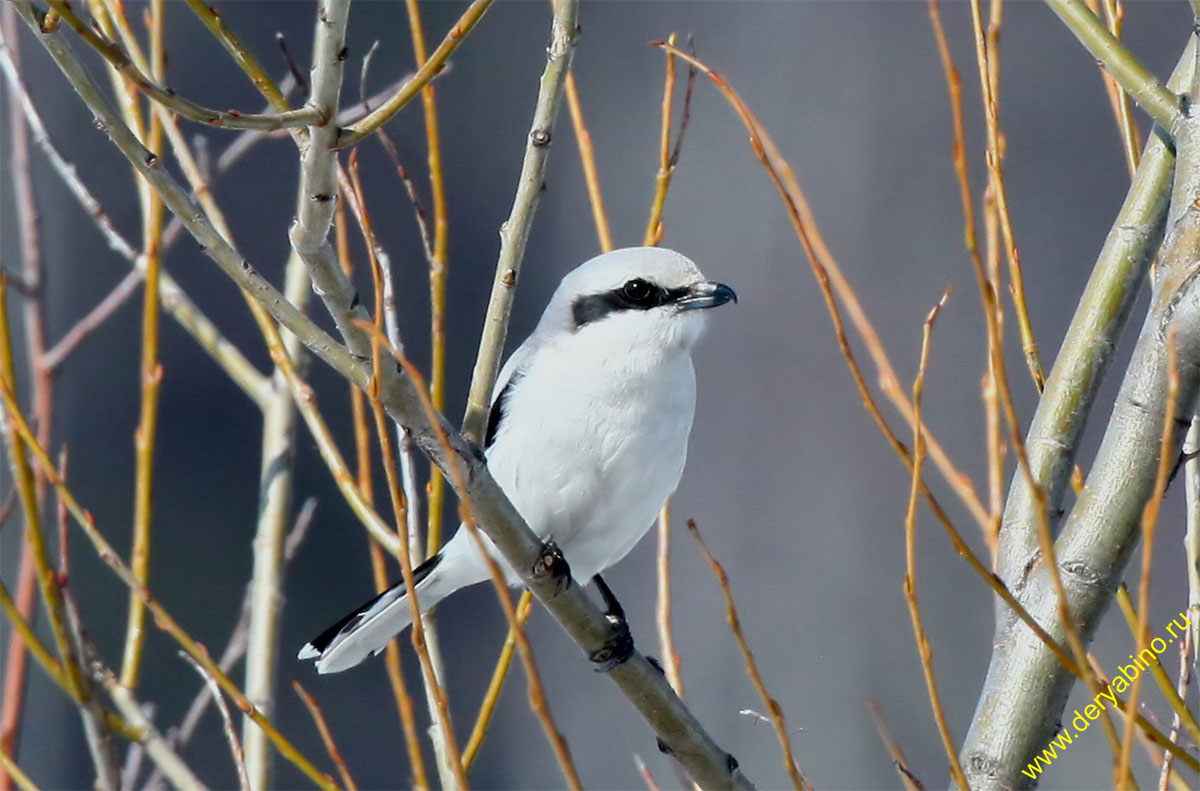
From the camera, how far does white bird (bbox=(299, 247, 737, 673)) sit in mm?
2561

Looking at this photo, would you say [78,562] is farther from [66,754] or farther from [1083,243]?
[1083,243]

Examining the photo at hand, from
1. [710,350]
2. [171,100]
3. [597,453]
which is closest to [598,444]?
[597,453]

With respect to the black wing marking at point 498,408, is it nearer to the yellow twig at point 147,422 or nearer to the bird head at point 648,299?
the bird head at point 648,299

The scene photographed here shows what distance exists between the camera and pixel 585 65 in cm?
865

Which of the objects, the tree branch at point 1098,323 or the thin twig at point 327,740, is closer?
the thin twig at point 327,740

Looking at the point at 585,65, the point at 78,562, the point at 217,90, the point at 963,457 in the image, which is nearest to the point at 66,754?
the point at 78,562

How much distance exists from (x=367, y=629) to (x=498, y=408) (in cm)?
58

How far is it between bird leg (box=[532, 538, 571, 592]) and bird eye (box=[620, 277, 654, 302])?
2.78ft

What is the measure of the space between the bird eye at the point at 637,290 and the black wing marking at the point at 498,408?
0.31 m

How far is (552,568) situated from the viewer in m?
1.89

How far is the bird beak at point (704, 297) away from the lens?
2641 mm

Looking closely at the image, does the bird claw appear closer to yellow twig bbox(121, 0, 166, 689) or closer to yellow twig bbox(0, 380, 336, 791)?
yellow twig bbox(0, 380, 336, 791)

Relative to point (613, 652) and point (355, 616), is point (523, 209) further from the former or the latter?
point (355, 616)

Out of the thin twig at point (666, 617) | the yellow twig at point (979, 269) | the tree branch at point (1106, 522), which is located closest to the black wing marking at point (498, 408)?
the thin twig at point (666, 617)
